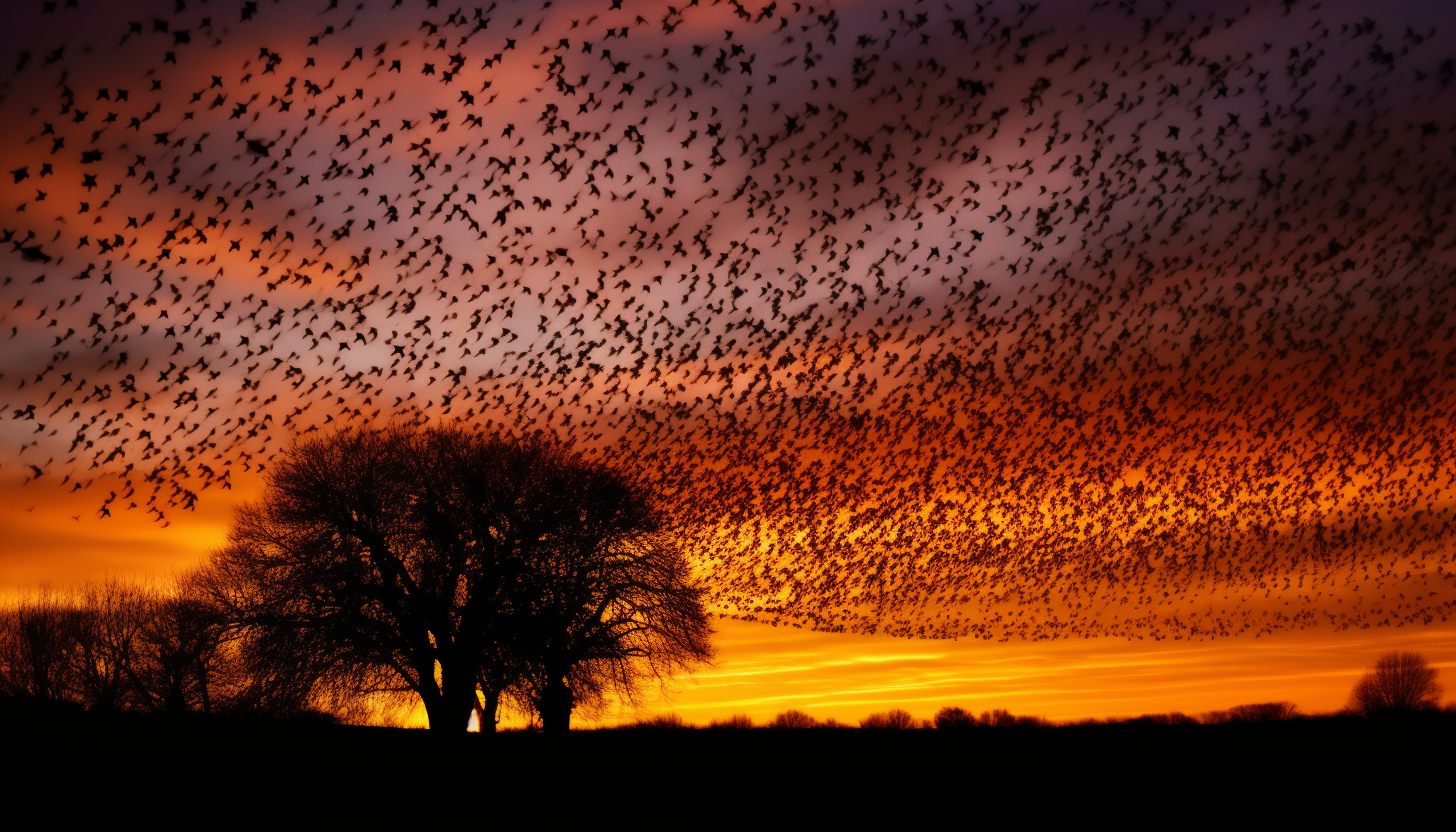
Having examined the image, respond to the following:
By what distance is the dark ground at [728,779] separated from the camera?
41.2 feet

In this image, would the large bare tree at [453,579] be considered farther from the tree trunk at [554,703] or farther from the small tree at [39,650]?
the small tree at [39,650]

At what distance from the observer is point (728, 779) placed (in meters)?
15.6

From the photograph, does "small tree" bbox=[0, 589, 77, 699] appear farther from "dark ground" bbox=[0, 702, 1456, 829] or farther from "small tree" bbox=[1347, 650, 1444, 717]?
"small tree" bbox=[1347, 650, 1444, 717]

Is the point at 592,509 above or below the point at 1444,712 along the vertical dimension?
above

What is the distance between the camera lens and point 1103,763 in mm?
16625

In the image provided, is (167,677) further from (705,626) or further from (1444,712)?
(1444,712)

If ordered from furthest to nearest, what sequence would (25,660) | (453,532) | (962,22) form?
(25,660)
(453,532)
(962,22)

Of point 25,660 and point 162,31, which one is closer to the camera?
point 162,31

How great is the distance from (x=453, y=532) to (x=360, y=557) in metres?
2.87

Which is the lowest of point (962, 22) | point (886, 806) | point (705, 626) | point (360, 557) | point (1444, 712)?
point (1444, 712)

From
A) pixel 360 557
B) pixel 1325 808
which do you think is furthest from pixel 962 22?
pixel 360 557

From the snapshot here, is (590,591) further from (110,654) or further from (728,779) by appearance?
(110,654)

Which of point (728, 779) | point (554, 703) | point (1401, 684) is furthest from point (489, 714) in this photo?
point (1401, 684)

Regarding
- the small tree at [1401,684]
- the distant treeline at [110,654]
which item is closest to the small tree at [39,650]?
the distant treeline at [110,654]
